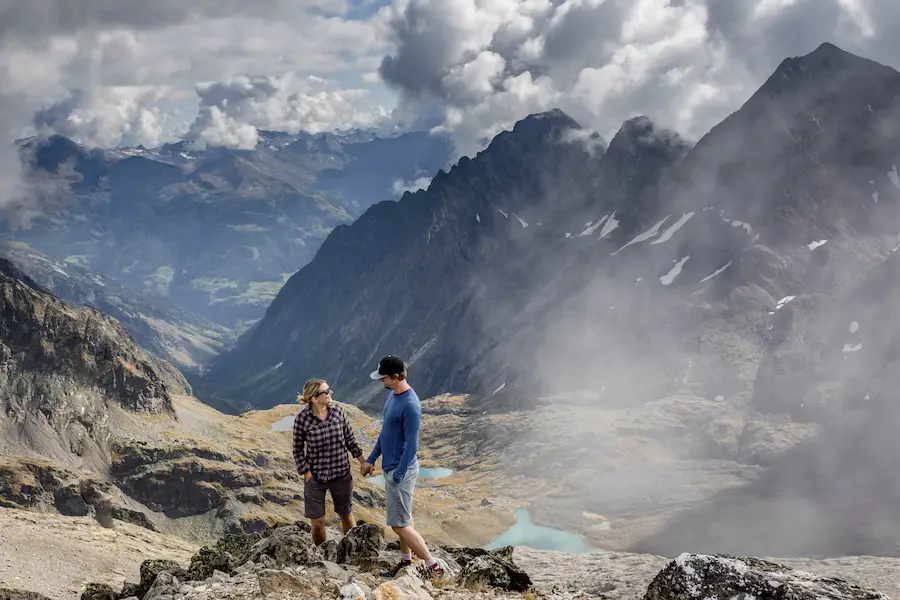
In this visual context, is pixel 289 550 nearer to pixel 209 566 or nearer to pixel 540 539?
pixel 209 566

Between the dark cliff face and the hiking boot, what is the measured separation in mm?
151974

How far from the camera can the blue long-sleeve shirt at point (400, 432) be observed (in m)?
17.0

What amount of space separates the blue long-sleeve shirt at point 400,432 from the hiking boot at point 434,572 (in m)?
2.55

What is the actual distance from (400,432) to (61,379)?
174 meters

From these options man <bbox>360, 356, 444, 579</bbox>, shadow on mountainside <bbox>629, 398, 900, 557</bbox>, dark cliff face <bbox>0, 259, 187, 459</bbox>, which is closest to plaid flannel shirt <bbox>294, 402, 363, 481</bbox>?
man <bbox>360, 356, 444, 579</bbox>

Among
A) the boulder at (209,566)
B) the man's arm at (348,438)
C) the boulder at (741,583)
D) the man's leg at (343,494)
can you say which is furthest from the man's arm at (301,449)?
the boulder at (741,583)

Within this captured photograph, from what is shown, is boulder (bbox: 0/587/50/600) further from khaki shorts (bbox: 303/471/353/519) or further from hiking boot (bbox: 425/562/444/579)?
hiking boot (bbox: 425/562/444/579)

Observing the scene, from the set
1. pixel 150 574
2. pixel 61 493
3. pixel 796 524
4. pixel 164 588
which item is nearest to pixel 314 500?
pixel 164 588

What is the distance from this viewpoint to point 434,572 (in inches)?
700

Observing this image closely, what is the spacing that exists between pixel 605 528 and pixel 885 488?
80.6 metres

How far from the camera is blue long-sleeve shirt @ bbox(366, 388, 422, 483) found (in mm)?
16953

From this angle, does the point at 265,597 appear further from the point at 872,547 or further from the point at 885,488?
the point at 885,488

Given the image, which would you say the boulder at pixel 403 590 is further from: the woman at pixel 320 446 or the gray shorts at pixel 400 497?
the woman at pixel 320 446

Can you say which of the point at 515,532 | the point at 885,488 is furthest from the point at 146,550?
the point at 885,488
